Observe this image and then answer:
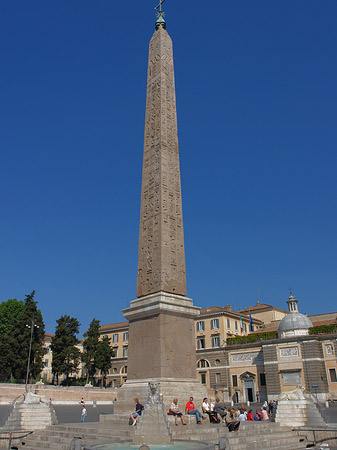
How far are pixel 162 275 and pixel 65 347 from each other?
3443 cm

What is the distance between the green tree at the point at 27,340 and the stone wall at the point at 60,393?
5475 millimetres

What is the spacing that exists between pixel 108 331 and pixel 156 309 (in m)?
44.6

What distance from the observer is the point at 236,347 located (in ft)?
125

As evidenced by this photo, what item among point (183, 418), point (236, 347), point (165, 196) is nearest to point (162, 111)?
point (165, 196)

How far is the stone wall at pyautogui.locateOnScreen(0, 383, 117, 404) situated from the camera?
29562 millimetres

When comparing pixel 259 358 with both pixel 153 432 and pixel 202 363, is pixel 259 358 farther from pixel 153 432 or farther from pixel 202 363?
pixel 153 432

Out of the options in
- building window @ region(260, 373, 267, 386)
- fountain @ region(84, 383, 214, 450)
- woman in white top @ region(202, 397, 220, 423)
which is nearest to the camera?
fountain @ region(84, 383, 214, 450)

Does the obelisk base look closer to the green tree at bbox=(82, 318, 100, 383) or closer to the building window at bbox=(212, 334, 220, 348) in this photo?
the building window at bbox=(212, 334, 220, 348)

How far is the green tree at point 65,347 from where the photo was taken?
41.4 m

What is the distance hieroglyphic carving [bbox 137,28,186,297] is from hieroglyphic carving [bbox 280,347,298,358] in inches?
980

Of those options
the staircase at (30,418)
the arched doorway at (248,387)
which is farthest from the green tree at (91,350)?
the staircase at (30,418)

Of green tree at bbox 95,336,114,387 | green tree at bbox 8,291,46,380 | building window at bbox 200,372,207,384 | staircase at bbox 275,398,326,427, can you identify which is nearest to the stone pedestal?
staircase at bbox 275,398,326,427

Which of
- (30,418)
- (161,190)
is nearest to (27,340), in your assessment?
(30,418)

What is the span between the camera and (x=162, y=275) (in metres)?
11.0
